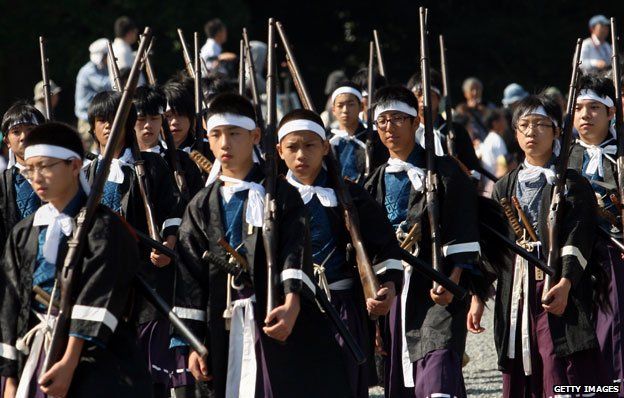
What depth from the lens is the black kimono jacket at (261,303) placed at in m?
5.95

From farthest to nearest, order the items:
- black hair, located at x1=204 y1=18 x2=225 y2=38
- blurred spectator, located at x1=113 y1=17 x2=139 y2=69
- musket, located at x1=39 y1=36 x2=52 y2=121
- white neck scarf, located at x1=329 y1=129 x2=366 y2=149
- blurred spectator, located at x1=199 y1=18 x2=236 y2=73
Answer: black hair, located at x1=204 y1=18 x2=225 y2=38
blurred spectator, located at x1=199 y1=18 x2=236 y2=73
blurred spectator, located at x1=113 y1=17 x2=139 y2=69
white neck scarf, located at x1=329 y1=129 x2=366 y2=149
musket, located at x1=39 y1=36 x2=52 y2=121

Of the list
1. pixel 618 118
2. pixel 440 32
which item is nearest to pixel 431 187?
pixel 618 118

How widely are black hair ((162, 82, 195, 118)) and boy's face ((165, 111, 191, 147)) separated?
3 cm

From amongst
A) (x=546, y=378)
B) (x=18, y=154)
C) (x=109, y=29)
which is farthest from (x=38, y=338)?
(x=109, y=29)

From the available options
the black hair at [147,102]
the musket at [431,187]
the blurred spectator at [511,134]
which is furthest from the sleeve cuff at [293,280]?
the blurred spectator at [511,134]

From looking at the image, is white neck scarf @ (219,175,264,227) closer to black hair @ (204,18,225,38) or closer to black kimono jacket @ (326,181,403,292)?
black kimono jacket @ (326,181,403,292)

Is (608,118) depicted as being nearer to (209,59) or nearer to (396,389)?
(396,389)

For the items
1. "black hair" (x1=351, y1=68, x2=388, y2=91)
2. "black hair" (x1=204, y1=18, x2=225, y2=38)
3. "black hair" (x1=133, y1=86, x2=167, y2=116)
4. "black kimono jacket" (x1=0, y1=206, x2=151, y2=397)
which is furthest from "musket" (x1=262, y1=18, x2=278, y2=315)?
"black hair" (x1=204, y1=18, x2=225, y2=38)

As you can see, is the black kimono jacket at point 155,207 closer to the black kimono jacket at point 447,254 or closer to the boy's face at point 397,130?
the boy's face at point 397,130

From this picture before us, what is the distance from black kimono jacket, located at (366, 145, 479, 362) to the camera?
23.4ft

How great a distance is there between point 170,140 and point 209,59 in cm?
525

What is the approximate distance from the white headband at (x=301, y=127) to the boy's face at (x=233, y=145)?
1.00 ft

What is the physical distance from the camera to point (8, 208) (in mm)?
7383

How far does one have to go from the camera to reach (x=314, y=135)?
6.59m
